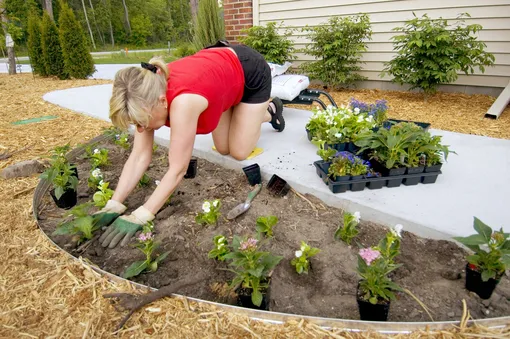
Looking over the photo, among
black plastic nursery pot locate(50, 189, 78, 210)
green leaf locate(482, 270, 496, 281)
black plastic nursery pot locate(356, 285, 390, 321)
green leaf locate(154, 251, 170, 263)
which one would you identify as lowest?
black plastic nursery pot locate(50, 189, 78, 210)

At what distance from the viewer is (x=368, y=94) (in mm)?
5312

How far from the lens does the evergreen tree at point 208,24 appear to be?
672cm

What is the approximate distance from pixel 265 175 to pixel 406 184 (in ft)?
3.26

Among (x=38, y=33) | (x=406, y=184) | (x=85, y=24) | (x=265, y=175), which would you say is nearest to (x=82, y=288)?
(x=265, y=175)

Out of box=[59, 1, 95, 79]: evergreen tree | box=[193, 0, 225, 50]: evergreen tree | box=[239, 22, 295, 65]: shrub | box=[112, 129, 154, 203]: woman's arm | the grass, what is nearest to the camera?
box=[112, 129, 154, 203]: woman's arm

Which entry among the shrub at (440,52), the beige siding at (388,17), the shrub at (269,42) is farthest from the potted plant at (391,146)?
the shrub at (269,42)

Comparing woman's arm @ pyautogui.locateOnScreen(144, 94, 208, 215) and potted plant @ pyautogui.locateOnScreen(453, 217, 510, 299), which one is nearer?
potted plant @ pyautogui.locateOnScreen(453, 217, 510, 299)

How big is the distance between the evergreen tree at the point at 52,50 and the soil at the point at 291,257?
7.14m

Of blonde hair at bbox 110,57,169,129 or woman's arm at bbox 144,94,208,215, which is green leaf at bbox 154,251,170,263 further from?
blonde hair at bbox 110,57,169,129

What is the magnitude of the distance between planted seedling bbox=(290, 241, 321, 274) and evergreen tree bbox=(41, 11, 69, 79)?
853cm

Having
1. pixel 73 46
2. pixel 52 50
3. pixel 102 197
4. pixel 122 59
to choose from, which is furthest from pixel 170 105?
pixel 122 59

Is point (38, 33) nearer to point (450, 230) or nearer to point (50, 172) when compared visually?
point (50, 172)

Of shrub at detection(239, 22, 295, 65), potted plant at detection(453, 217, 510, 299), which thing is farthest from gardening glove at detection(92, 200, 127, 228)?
shrub at detection(239, 22, 295, 65)

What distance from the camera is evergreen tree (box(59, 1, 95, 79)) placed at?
7.48 metres
